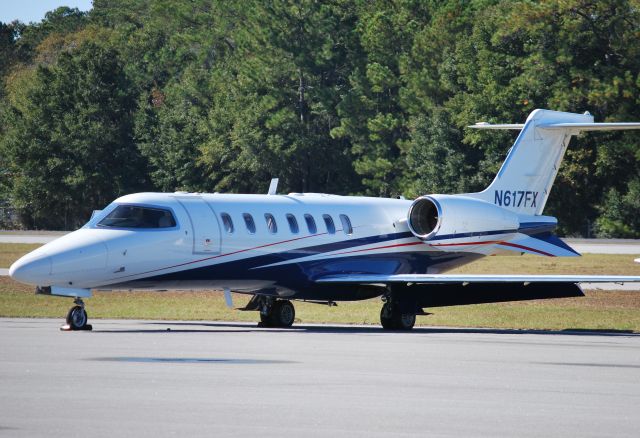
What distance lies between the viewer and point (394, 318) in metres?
26.3

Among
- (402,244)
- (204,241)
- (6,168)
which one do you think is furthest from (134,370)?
(6,168)

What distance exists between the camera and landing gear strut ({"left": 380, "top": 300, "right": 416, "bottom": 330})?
2633 centimetres

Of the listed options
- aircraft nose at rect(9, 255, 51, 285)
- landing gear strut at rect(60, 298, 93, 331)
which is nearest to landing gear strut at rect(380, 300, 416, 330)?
landing gear strut at rect(60, 298, 93, 331)

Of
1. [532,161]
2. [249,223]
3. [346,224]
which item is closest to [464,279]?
[346,224]

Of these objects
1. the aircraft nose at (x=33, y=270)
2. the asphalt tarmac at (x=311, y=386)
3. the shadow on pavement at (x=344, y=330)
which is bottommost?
the shadow on pavement at (x=344, y=330)

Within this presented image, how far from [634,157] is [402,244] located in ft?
134

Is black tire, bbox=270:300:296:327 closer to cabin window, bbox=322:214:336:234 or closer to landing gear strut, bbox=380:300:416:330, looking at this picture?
cabin window, bbox=322:214:336:234

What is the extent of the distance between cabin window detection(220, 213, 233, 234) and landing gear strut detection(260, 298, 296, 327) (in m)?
2.25

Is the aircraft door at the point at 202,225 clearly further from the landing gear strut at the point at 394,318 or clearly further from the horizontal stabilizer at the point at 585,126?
the horizontal stabilizer at the point at 585,126

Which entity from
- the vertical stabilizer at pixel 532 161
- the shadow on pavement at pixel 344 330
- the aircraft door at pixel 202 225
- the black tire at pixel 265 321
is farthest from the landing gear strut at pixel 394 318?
the vertical stabilizer at pixel 532 161

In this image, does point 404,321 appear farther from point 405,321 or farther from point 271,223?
point 271,223

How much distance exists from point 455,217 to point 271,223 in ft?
13.3

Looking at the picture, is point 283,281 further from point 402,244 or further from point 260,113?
point 260,113

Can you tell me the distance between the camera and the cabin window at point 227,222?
2514 centimetres
